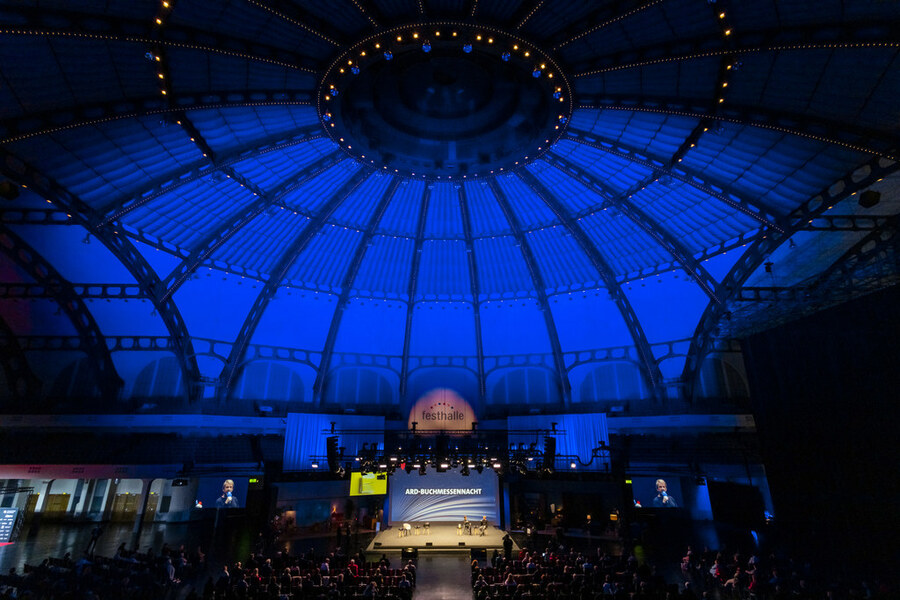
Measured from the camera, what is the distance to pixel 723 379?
91.7 feet

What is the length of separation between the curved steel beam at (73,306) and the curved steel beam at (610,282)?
24.0 m

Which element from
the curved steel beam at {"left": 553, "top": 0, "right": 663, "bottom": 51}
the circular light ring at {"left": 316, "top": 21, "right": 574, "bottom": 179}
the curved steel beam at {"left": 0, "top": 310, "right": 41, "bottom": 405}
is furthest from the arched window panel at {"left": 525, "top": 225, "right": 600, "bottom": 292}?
the curved steel beam at {"left": 0, "top": 310, "right": 41, "bottom": 405}

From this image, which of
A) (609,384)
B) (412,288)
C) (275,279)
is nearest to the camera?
(275,279)

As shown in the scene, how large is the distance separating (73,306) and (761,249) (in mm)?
34628

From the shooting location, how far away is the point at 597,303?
1154 inches

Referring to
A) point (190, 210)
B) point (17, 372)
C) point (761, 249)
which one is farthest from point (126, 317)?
point (761, 249)

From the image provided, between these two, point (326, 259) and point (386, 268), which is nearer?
point (326, 259)

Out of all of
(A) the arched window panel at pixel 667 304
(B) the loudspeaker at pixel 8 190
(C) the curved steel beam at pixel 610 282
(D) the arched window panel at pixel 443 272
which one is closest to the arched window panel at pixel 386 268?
(D) the arched window panel at pixel 443 272

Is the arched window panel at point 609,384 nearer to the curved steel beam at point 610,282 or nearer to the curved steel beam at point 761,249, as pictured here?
the curved steel beam at point 610,282

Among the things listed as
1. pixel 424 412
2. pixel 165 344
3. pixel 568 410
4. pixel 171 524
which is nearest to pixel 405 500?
pixel 424 412

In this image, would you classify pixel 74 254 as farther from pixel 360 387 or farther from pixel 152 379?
pixel 360 387

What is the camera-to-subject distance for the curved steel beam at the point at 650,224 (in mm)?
21078

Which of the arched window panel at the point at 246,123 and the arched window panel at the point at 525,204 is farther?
the arched window panel at the point at 525,204

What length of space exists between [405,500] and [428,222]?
20128 mm
